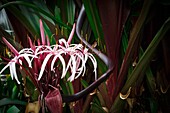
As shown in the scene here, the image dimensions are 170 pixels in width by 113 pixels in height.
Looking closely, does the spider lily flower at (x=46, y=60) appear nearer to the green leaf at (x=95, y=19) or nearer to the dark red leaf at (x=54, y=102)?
the dark red leaf at (x=54, y=102)

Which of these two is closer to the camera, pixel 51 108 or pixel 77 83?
pixel 51 108

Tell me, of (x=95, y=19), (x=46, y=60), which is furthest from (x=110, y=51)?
(x=46, y=60)

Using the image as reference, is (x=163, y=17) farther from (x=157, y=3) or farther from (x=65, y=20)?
(x=65, y=20)

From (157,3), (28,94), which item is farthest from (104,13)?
(28,94)

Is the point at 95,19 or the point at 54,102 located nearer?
the point at 54,102

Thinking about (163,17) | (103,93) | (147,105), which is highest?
(163,17)

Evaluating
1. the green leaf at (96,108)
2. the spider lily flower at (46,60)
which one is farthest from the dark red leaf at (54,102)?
the green leaf at (96,108)

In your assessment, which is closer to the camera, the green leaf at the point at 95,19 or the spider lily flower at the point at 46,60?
the spider lily flower at the point at 46,60

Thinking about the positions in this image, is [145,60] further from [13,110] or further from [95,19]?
[13,110]
